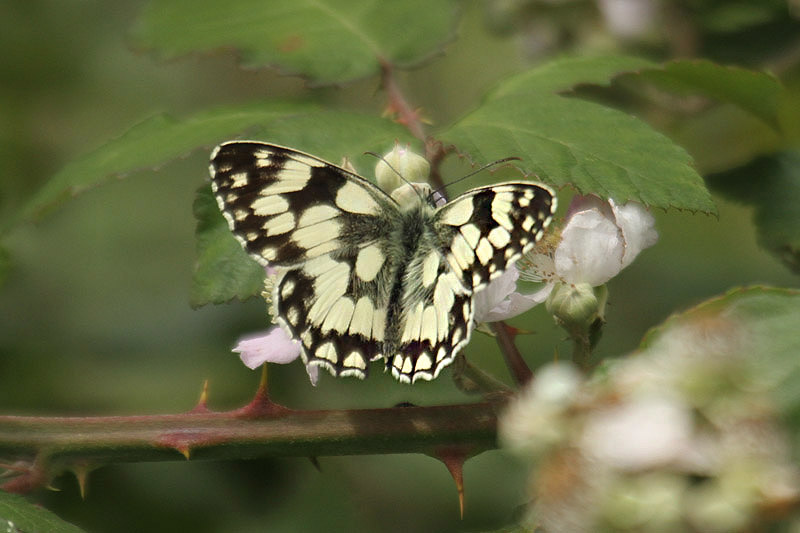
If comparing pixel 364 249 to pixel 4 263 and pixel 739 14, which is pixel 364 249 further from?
pixel 739 14

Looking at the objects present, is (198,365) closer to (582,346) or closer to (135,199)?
(135,199)

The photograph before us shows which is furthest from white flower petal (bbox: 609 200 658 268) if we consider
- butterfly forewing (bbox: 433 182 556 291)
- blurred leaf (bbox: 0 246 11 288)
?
blurred leaf (bbox: 0 246 11 288)

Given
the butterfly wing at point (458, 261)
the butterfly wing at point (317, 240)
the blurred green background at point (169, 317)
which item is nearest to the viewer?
the butterfly wing at point (458, 261)

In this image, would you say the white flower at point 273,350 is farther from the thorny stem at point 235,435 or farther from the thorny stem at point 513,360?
the thorny stem at point 513,360

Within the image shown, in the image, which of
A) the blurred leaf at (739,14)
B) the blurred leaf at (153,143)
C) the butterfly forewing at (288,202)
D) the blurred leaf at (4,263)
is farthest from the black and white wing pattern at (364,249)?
the blurred leaf at (739,14)

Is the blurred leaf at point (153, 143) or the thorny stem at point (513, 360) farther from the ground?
the blurred leaf at point (153, 143)

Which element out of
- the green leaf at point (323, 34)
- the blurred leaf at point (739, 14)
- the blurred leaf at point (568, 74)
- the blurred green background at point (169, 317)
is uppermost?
the green leaf at point (323, 34)
